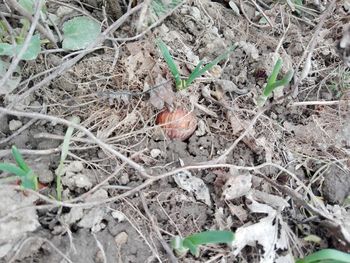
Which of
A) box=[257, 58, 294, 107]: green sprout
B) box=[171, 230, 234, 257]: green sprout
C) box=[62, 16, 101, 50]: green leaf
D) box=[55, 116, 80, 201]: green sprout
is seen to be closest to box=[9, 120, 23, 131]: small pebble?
box=[55, 116, 80, 201]: green sprout

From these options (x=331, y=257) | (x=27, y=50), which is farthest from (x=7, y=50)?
(x=331, y=257)

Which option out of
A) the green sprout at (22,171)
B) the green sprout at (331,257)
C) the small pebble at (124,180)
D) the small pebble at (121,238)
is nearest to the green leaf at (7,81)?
the green sprout at (22,171)

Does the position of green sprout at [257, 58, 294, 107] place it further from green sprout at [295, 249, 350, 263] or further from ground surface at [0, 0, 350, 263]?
green sprout at [295, 249, 350, 263]

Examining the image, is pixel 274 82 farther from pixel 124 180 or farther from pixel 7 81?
pixel 7 81

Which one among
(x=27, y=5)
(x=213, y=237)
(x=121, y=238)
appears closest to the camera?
(x=213, y=237)

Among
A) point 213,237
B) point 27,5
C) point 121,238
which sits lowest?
point 121,238

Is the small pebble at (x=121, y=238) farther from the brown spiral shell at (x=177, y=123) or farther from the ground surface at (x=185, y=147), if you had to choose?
the brown spiral shell at (x=177, y=123)
